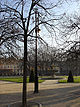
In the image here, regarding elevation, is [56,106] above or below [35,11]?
below

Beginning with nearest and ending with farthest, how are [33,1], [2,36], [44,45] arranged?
1. [33,1]
2. [44,45]
3. [2,36]

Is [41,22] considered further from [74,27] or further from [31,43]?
[74,27]

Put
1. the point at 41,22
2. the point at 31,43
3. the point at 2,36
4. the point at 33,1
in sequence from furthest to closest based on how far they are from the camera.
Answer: the point at 2,36 < the point at 31,43 < the point at 41,22 < the point at 33,1

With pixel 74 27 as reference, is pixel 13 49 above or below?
below

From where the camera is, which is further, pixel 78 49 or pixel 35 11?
pixel 78 49

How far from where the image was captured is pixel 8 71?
81312mm

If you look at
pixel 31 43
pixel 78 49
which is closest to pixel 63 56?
pixel 78 49

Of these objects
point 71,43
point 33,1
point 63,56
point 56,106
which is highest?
point 33,1

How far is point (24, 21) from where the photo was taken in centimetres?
854

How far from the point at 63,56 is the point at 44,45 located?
5012 millimetres

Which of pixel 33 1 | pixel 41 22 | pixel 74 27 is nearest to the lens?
pixel 33 1

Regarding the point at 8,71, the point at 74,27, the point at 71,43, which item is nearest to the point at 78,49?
the point at 71,43

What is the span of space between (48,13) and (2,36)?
5.65 meters

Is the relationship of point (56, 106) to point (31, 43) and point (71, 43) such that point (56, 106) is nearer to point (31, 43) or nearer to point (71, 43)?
point (31, 43)
